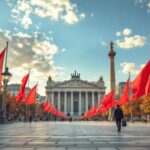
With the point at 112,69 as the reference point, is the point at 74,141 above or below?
below

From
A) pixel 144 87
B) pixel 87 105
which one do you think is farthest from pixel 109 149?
pixel 87 105

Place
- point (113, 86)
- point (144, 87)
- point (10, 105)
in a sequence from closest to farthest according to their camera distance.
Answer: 1. point (144, 87)
2. point (113, 86)
3. point (10, 105)

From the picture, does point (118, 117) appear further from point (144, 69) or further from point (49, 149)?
point (49, 149)

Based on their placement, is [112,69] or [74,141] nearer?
[74,141]

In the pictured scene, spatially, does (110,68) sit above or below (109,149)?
above

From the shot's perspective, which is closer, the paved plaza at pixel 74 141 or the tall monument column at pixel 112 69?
the paved plaza at pixel 74 141

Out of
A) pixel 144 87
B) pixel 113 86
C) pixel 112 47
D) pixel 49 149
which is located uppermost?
pixel 112 47

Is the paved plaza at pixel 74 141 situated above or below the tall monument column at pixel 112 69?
below

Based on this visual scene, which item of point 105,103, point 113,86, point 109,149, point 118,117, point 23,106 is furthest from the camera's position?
point 23,106

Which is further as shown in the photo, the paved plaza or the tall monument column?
the tall monument column

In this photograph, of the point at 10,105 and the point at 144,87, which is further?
the point at 10,105

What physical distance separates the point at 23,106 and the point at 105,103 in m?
68.0

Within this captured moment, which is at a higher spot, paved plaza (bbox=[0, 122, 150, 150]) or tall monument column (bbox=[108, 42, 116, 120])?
tall monument column (bbox=[108, 42, 116, 120])

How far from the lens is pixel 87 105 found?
655 ft
